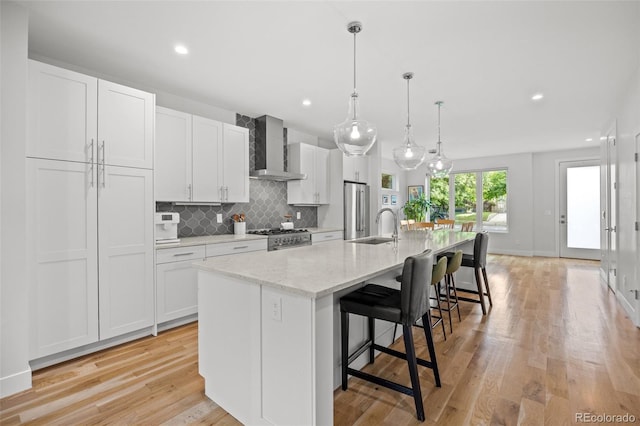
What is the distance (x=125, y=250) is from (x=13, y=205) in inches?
33.2

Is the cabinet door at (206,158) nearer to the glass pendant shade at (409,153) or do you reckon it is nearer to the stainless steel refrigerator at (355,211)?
the glass pendant shade at (409,153)

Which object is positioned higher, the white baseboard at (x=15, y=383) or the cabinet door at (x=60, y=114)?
the cabinet door at (x=60, y=114)

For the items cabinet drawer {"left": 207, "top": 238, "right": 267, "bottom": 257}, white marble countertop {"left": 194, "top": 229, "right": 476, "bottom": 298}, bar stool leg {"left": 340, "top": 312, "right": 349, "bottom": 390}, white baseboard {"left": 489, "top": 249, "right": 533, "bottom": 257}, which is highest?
white marble countertop {"left": 194, "top": 229, "right": 476, "bottom": 298}

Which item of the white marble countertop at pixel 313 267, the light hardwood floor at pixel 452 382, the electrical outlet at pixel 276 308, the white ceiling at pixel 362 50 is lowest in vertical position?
the light hardwood floor at pixel 452 382

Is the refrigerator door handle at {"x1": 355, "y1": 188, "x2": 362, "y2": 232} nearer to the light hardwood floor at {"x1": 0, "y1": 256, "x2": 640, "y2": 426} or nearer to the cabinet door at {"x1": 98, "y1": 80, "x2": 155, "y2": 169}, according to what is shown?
the light hardwood floor at {"x1": 0, "y1": 256, "x2": 640, "y2": 426}

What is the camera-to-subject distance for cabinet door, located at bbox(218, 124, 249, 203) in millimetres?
3961

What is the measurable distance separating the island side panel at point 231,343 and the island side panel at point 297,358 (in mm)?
79

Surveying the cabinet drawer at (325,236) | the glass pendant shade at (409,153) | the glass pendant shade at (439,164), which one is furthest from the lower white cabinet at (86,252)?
the glass pendant shade at (439,164)

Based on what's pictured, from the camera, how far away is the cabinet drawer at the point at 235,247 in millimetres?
3436

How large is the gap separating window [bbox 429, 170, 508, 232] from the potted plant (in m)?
0.31

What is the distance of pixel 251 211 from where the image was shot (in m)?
4.61

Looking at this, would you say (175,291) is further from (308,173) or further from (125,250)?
(308,173)

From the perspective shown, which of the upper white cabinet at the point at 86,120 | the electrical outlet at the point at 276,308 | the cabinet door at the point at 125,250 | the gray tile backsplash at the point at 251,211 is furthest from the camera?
the gray tile backsplash at the point at 251,211

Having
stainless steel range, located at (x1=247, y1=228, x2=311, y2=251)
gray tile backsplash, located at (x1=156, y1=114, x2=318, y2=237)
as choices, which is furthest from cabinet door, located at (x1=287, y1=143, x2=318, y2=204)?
stainless steel range, located at (x1=247, y1=228, x2=311, y2=251)
